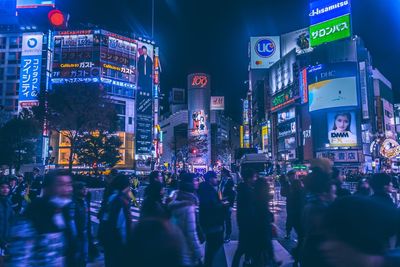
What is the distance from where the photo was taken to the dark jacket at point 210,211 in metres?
6.15

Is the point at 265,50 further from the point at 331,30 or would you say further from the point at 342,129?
the point at 342,129

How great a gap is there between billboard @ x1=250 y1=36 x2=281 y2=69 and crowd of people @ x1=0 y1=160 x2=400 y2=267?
252ft

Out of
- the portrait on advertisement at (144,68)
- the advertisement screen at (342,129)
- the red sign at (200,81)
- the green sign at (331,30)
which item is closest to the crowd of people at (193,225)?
the advertisement screen at (342,129)

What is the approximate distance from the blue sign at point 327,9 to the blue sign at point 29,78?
45.4m

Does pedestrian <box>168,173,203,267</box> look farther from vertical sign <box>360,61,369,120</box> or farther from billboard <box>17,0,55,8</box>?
billboard <box>17,0,55,8</box>

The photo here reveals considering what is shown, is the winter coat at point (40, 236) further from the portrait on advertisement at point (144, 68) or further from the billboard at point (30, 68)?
the portrait on advertisement at point (144, 68)

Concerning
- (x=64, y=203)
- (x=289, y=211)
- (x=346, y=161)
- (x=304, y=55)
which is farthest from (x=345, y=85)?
(x=64, y=203)

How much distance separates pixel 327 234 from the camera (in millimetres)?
1807

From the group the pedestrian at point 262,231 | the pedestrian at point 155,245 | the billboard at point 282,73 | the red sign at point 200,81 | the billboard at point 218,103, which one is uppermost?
the red sign at point 200,81

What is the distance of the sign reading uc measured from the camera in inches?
3196

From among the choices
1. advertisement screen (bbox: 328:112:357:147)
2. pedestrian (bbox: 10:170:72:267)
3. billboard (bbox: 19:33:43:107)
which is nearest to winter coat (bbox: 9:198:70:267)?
pedestrian (bbox: 10:170:72:267)

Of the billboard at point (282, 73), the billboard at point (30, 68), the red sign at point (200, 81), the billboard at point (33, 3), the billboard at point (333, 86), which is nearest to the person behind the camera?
the billboard at point (333, 86)

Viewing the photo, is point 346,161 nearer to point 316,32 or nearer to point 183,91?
point 316,32

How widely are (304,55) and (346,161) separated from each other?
22.3 m
